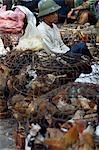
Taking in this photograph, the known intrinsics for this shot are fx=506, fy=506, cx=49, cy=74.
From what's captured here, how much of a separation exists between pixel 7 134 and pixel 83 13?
155 inches

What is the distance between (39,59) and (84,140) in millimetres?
2318

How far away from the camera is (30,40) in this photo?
7.67 metres

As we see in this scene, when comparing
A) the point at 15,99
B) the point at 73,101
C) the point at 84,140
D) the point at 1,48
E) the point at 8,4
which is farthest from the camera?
the point at 8,4

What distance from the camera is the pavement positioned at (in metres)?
5.53

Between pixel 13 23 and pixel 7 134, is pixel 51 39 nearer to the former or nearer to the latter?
pixel 13 23

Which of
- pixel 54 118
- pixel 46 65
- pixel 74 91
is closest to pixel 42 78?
pixel 46 65

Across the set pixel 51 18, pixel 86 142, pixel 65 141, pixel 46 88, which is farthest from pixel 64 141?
pixel 51 18

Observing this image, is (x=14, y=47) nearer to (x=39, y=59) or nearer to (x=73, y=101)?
(x=39, y=59)

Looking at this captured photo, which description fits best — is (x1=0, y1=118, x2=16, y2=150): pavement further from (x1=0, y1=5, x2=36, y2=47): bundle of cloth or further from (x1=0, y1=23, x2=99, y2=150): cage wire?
(x1=0, y1=5, x2=36, y2=47): bundle of cloth

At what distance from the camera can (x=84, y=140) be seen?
4.21m

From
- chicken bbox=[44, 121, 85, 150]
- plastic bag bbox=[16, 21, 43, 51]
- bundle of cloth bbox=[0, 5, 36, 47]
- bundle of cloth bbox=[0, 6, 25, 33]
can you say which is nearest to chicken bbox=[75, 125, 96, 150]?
chicken bbox=[44, 121, 85, 150]

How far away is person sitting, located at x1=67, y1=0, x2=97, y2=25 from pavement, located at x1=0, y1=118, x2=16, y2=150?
338 centimetres

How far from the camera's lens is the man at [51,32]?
7.20 m

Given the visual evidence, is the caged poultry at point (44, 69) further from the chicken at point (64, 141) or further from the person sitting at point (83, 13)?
the person sitting at point (83, 13)
